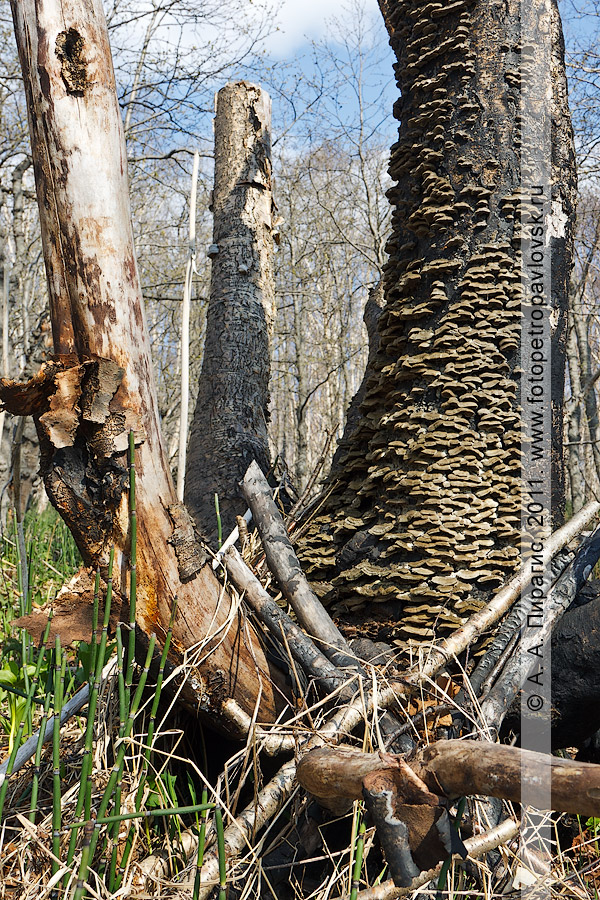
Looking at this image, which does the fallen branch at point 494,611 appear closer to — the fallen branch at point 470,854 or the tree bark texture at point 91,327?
the fallen branch at point 470,854

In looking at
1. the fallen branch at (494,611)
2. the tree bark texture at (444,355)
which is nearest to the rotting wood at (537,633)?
the fallen branch at (494,611)

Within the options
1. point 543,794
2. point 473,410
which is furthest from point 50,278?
point 543,794

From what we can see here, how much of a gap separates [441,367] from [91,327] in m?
1.38

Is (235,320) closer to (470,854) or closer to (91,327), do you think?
(91,327)

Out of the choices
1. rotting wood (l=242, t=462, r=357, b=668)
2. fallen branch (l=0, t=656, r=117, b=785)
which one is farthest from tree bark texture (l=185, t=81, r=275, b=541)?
fallen branch (l=0, t=656, r=117, b=785)

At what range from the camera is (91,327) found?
1.77 metres

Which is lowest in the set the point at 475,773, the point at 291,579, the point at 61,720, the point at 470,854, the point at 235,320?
the point at 470,854

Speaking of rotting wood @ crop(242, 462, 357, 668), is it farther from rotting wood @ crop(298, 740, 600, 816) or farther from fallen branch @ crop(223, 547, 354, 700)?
rotting wood @ crop(298, 740, 600, 816)

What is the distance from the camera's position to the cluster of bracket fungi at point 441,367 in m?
2.30

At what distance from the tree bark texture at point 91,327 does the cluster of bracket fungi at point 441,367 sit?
0.85 meters

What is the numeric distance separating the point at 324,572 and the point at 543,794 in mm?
1526

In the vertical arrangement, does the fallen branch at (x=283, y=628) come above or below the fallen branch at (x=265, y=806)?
above

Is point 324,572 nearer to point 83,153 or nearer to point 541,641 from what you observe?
point 541,641

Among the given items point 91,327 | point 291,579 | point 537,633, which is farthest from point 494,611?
point 91,327
